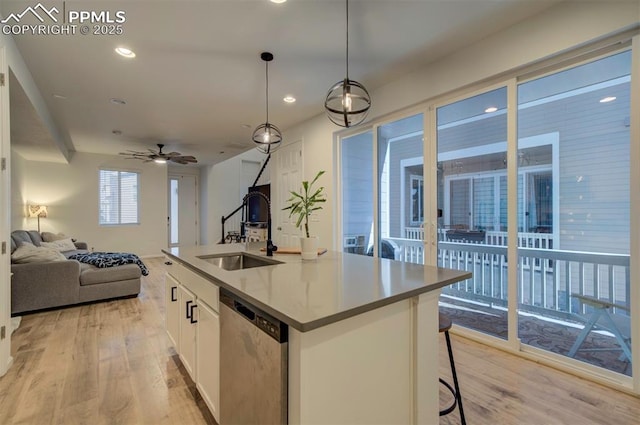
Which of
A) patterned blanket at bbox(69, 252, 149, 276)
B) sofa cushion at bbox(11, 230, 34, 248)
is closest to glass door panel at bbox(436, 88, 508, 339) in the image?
patterned blanket at bbox(69, 252, 149, 276)

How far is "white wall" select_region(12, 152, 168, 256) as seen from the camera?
253 inches

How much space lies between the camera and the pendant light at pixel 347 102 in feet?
6.81

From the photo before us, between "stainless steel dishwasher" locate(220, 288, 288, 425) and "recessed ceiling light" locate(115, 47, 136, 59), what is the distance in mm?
2579

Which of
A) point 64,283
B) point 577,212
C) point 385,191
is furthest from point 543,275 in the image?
point 64,283

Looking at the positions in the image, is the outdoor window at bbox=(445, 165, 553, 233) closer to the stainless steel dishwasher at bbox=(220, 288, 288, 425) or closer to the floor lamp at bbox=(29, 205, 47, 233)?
the stainless steel dishwasher at bbox=(220, 288, 288, 425)

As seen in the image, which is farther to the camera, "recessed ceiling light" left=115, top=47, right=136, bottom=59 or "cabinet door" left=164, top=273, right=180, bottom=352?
"recessed ceiling light" left=115, top=47, right=136, bottom=59

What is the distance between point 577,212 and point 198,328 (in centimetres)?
292

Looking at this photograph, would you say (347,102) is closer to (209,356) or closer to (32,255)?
(209,356)

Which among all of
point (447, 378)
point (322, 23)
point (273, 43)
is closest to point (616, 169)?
point (447, 378)

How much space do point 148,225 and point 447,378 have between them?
8.06 m

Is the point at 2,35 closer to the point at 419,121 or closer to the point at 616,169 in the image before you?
the point at 419,121

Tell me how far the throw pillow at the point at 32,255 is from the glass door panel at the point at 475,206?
4.83 m

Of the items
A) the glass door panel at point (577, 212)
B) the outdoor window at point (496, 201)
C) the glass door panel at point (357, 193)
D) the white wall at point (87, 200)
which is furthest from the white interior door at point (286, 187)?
the white wall at point (87, 200)

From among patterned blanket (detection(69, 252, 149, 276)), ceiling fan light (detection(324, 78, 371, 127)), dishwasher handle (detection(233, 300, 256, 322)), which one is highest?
ceiling fan light (detection(324, 78, 371, 127))
